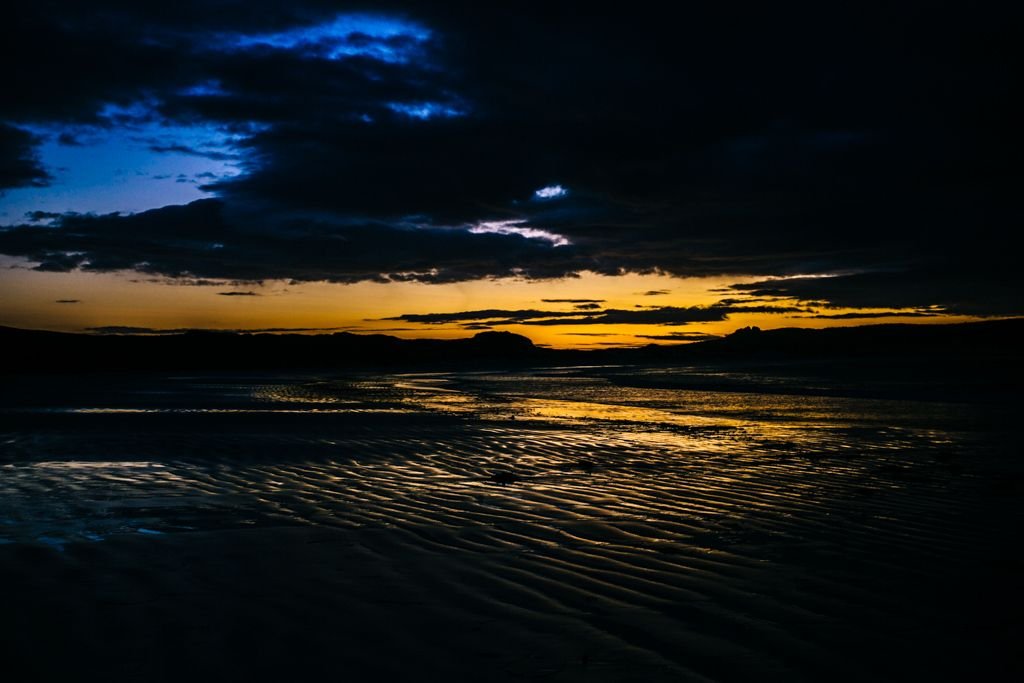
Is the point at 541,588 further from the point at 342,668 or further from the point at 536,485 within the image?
the point at 536,485

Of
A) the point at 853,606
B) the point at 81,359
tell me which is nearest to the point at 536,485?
the point at 853,606

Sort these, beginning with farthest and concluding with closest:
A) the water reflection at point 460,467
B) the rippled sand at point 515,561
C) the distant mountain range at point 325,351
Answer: the distant mountain range at point 325,351, the water reflection at point 460,467, the rippled sand at point 515,561

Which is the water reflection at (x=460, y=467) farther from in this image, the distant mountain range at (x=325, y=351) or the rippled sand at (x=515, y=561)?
the distant mountain range at (x=325, y=351)

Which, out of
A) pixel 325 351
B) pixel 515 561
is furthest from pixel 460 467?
pixel 325 351

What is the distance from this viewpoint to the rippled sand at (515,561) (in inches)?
163

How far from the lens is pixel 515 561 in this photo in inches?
236

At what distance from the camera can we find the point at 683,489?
9297 millimetres

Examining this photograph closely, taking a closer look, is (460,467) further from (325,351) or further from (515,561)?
(325,351)

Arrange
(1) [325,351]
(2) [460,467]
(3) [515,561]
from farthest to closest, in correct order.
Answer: (1) [325,351], (2) [460,467], (3) [515,561]

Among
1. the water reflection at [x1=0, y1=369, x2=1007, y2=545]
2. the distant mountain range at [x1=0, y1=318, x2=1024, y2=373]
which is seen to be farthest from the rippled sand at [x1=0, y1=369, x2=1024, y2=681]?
the distant mountain range at [x1=0, y1=318, x2=1024, y2=373]

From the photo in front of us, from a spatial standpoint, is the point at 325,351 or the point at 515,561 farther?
the point at 325,351

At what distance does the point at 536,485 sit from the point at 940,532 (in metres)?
4.60

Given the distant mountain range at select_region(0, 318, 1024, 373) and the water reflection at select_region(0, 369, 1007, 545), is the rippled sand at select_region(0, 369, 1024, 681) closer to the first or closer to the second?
the water reflection at select_region(0, 369, 1007, 545)

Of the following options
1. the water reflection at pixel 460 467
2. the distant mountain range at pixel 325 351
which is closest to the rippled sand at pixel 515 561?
the water reflection at pixel 460 467
